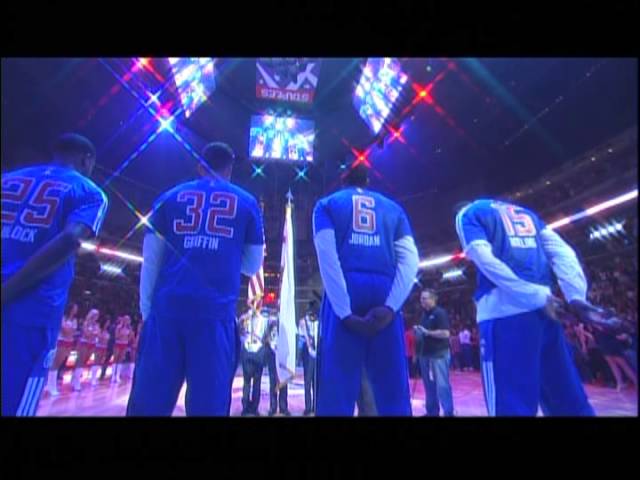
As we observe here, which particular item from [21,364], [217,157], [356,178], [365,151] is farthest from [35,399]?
[365,151]

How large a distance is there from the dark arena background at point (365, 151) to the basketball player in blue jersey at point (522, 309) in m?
0.16

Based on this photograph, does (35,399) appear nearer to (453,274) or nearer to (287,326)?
(287,326)

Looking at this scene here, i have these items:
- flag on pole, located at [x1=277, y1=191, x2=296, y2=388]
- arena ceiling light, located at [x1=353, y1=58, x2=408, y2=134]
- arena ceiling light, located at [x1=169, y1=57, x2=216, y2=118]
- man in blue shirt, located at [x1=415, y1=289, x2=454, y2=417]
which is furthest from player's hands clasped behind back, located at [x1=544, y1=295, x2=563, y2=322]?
arena ceiling light, located at [x1=169, y1=57, x2=216, y2=118]

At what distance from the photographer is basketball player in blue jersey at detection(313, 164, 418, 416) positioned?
A: 2.25m

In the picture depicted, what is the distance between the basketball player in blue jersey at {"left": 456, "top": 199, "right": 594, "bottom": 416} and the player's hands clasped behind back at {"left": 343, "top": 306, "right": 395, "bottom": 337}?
774 millimetres

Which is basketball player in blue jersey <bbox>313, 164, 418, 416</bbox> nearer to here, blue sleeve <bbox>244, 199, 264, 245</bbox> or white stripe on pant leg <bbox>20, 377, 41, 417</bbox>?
blue sleeve <bbox>244, 199, 264, 245</bbox>

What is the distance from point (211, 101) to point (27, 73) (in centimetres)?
168

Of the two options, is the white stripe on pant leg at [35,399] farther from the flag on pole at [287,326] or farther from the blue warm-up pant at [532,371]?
the blue warm-up pant at [532,371]

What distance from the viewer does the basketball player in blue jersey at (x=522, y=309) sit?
2.33 meters

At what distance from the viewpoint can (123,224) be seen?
466cm

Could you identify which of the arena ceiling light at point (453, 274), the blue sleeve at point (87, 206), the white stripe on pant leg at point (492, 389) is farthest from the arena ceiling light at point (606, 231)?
the blue sleeve at point (87, 206)

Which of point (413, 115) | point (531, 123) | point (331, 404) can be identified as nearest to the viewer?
point (331, 404)

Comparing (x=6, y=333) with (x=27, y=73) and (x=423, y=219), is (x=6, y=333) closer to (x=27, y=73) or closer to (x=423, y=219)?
(x=27, y=73)
